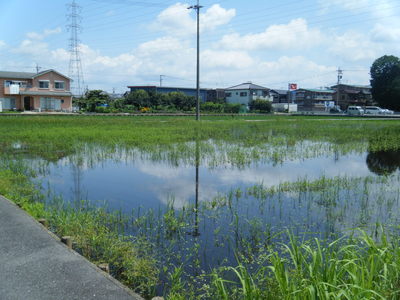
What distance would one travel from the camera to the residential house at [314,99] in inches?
2552

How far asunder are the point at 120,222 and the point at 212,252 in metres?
1.58

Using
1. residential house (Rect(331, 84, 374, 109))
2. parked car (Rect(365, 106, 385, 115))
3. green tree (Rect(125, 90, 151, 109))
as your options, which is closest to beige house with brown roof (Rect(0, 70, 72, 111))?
green tree (Rect(125, 90, 151, 109))

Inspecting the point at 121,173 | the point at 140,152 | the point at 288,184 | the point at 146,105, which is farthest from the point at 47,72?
the point at 288,184

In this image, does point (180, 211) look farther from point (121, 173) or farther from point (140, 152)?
point (140, 152)

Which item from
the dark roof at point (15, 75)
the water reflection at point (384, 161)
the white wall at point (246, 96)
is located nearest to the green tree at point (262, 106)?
the white wall at point (246, 96)

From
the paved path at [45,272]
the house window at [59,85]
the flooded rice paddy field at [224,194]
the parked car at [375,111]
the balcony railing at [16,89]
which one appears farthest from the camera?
the parked car at [375,111]

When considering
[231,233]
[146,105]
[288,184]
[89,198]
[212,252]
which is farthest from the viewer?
[146,105]

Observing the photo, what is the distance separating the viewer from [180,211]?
19.1 feet

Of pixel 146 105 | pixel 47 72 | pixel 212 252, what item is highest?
pixel 47 72

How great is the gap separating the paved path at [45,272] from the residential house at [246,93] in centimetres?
5787

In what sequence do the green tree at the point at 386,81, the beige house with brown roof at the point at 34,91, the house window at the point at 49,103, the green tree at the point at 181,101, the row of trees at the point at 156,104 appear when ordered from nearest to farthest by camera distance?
1. the beige house with brown roof at the point at 34,91
2. the house window at the point at 49,103
3. the row of trees at the point at 156,104
4. the green tree at the point at 386,81
5. the green tree at the point at 181,101

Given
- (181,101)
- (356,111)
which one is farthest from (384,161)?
(181,101)

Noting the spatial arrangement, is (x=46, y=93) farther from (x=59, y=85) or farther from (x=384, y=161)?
(x=384, y=161)

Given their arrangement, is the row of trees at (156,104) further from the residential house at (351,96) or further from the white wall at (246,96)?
the residential house at (351,96)
